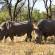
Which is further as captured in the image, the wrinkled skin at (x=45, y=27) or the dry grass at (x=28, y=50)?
the wrinkled skin at (x=45, y=27)

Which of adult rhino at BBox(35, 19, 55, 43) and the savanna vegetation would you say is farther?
adult rhino at BBox(35, 19, 55, 43)

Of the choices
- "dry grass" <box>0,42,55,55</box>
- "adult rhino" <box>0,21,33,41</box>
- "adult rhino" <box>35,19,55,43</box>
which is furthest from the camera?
"adult rhino" <box>0,21,33,41</box>

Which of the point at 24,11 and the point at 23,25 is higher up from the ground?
the point at 23,25

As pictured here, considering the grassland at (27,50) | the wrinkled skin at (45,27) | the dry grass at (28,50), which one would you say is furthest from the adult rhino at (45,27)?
the grassland at (27,50)

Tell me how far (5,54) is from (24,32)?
6843mm

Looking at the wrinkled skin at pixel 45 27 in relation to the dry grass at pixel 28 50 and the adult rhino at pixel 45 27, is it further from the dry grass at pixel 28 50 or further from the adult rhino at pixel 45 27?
the dry grass at pixel 28 50

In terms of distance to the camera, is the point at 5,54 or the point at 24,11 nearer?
the point at 5,54

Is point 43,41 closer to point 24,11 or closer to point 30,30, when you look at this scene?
point 30,30

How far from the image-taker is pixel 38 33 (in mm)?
17000

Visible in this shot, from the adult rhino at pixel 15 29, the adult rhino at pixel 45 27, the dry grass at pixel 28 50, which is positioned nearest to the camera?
the dry grass at pixel 28 50

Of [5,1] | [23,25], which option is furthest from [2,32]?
[5,1]

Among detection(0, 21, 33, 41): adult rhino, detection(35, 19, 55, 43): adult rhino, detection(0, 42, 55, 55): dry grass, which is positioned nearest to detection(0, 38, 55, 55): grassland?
detection(0, 42, 55, 55): dry grass

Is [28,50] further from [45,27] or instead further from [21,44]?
[45,27]

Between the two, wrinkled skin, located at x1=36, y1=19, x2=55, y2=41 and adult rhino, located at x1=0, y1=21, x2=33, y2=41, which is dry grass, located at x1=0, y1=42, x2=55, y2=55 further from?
adult rhino, located at x1=0, y1=21, x2=33, y2=41
